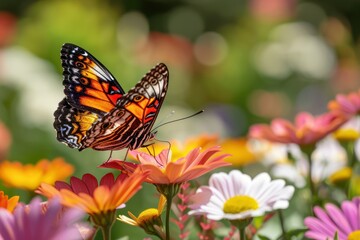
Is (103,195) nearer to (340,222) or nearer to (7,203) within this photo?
(7,203)

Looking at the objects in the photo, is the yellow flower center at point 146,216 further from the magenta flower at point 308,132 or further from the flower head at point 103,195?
the magenta flower at point 308,132

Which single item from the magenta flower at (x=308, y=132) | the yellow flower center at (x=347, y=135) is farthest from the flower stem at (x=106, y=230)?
the yellow flower center at (x=347, y=135)

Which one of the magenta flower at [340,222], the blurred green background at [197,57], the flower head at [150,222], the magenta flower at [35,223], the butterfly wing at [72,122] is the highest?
the magenta flower at [35,223]

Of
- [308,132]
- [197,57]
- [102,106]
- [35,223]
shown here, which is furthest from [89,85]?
[197,57]

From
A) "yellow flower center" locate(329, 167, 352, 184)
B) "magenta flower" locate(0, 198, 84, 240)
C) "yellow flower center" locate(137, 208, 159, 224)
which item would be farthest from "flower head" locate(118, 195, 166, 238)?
"yellow flower center" locate(329, 167, 352, 184)

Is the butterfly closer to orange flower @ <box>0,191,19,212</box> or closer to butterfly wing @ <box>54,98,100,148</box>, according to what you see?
butterfly wing @ <box>54,98,100,148</box>

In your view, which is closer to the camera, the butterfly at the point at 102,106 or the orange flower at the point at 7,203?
the orange flower at the point at 7,203
